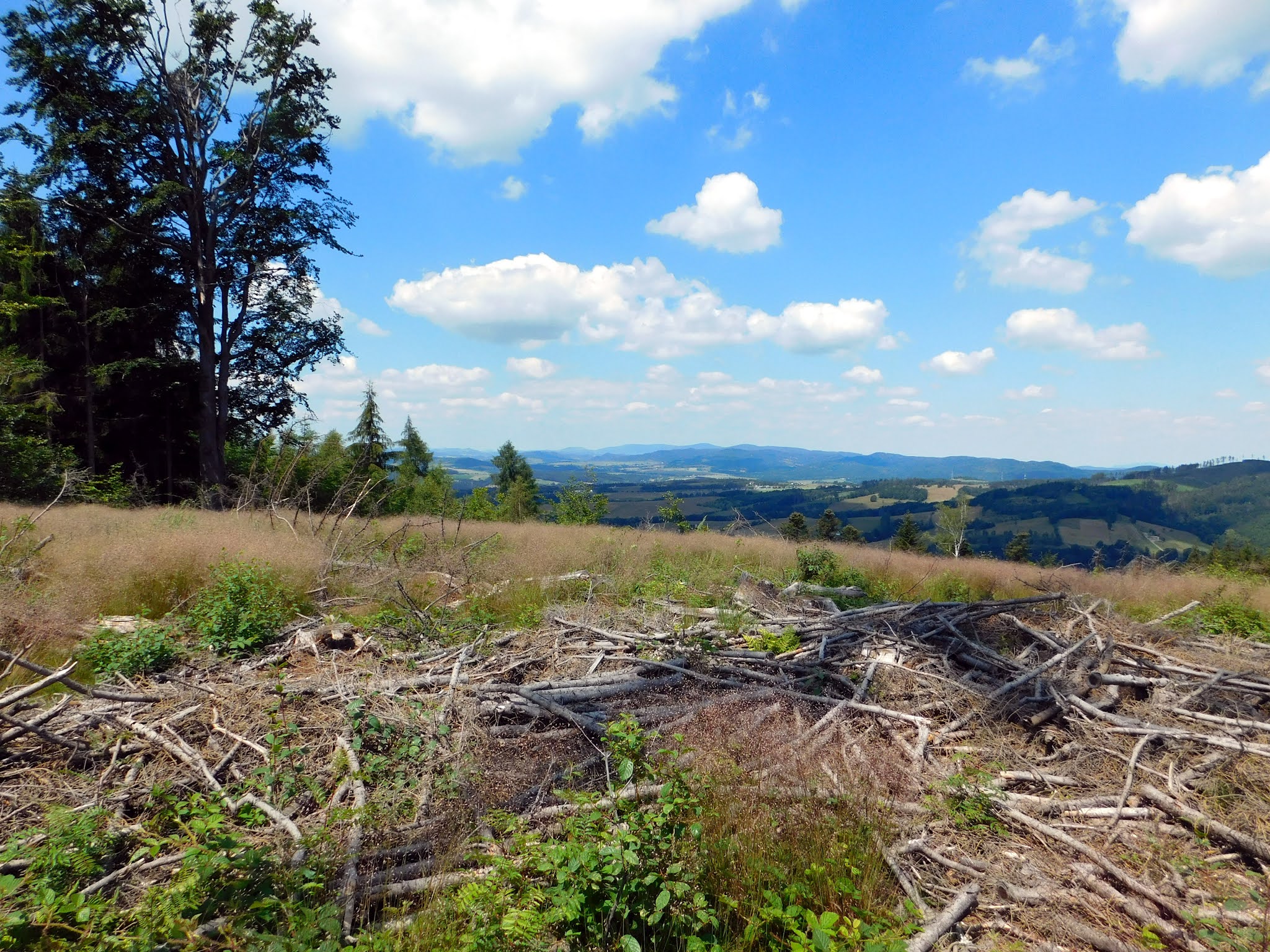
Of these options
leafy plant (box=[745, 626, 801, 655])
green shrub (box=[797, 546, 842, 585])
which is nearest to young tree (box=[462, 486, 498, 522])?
green shrub (box=[797, 546, 842, 585])

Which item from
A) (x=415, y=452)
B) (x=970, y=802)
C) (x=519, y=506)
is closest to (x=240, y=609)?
(x=970, y=802)

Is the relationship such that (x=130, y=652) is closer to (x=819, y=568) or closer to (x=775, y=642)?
(x=775, y=642)

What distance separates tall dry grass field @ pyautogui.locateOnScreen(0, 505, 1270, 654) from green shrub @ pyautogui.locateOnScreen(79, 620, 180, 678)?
18.4 inches

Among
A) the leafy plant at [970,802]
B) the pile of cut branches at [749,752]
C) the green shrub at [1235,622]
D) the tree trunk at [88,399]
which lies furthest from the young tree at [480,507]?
the green shrub at [1235,622]

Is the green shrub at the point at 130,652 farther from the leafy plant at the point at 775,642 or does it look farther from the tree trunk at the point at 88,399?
the tree trunk at the point at 88,399

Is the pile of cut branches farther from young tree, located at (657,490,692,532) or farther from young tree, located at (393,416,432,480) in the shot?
young tree, located at (393,416,432,480)

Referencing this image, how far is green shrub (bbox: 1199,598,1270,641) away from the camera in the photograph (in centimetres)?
739

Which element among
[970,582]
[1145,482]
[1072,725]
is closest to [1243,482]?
[1145,482]

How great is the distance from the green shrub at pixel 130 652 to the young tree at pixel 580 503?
13.6m

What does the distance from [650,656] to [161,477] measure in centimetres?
2156

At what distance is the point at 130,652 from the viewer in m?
5.05

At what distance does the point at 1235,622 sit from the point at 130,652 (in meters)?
12.8

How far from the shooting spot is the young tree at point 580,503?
1972 centimetres

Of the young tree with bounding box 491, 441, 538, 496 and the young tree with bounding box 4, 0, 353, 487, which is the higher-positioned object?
the young tree with bounding box 4, 0, 353, 487
